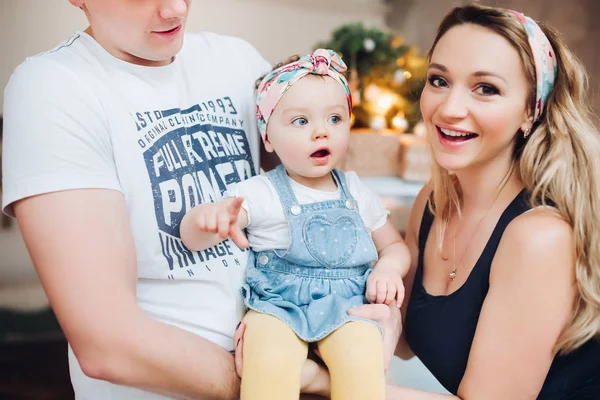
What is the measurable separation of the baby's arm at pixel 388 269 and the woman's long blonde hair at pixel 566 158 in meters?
0.31

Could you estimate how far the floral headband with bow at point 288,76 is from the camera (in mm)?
1238

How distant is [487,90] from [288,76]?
0.44 metres

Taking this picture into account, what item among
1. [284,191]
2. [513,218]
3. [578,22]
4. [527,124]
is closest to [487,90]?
[527,124]

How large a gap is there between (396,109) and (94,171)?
8.45 ft

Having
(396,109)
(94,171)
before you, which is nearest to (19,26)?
(396,109)

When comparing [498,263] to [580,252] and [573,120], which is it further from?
[573,120]

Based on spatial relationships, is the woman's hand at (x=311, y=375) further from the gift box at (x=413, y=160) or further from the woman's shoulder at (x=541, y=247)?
the gift box at (x=413, y=160)

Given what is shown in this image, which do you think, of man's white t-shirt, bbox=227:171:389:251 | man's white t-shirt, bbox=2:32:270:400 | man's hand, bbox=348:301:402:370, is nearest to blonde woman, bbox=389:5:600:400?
man's hand, bbox=348:301:402:370

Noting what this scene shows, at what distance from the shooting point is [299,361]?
3.66 ft

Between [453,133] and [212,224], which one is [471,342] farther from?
[212,224]

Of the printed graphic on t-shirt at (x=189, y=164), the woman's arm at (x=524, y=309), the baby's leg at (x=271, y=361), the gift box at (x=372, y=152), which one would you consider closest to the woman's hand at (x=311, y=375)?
the baby's leg at (x=271, y=361)

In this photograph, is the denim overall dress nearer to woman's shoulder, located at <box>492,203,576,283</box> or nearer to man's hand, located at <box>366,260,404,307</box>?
man's hand, located at <box>366,260,404,307</box>

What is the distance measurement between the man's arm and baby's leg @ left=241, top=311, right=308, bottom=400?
11 cm

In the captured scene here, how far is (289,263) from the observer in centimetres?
124
